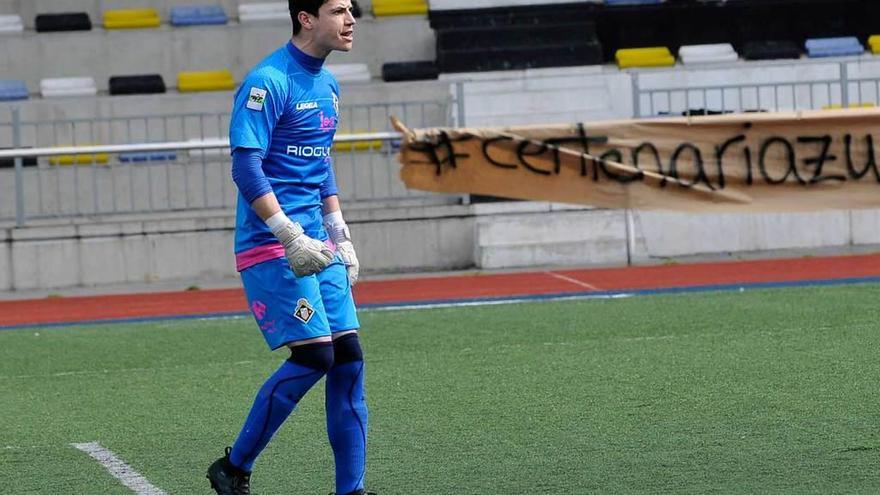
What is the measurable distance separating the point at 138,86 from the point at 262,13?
7.43ft

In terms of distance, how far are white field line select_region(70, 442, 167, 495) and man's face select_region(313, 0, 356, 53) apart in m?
1.92

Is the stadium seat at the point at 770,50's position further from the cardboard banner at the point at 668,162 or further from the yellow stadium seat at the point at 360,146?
the yellow stadium seat at the point at 360,146

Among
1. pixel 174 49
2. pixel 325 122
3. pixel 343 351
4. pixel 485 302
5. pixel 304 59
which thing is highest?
pixel 174 49

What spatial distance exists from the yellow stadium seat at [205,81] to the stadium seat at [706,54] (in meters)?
5.97

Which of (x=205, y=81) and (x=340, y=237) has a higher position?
(x=205, y=81)

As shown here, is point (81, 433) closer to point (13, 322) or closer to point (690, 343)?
point (690, 343)

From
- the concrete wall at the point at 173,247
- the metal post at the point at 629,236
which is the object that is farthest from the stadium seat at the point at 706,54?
the concrete wall at the point at 173,247

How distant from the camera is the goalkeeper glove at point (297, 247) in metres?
5.64

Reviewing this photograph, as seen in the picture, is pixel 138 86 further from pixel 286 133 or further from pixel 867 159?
pixel 286 133

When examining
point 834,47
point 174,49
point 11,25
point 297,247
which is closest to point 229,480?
point 297,247

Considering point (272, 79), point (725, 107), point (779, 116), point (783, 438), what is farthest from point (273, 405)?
point (725, 107)

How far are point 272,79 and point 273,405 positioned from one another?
1.19 meters

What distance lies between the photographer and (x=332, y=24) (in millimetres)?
5859

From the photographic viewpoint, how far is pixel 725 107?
1798 cm
